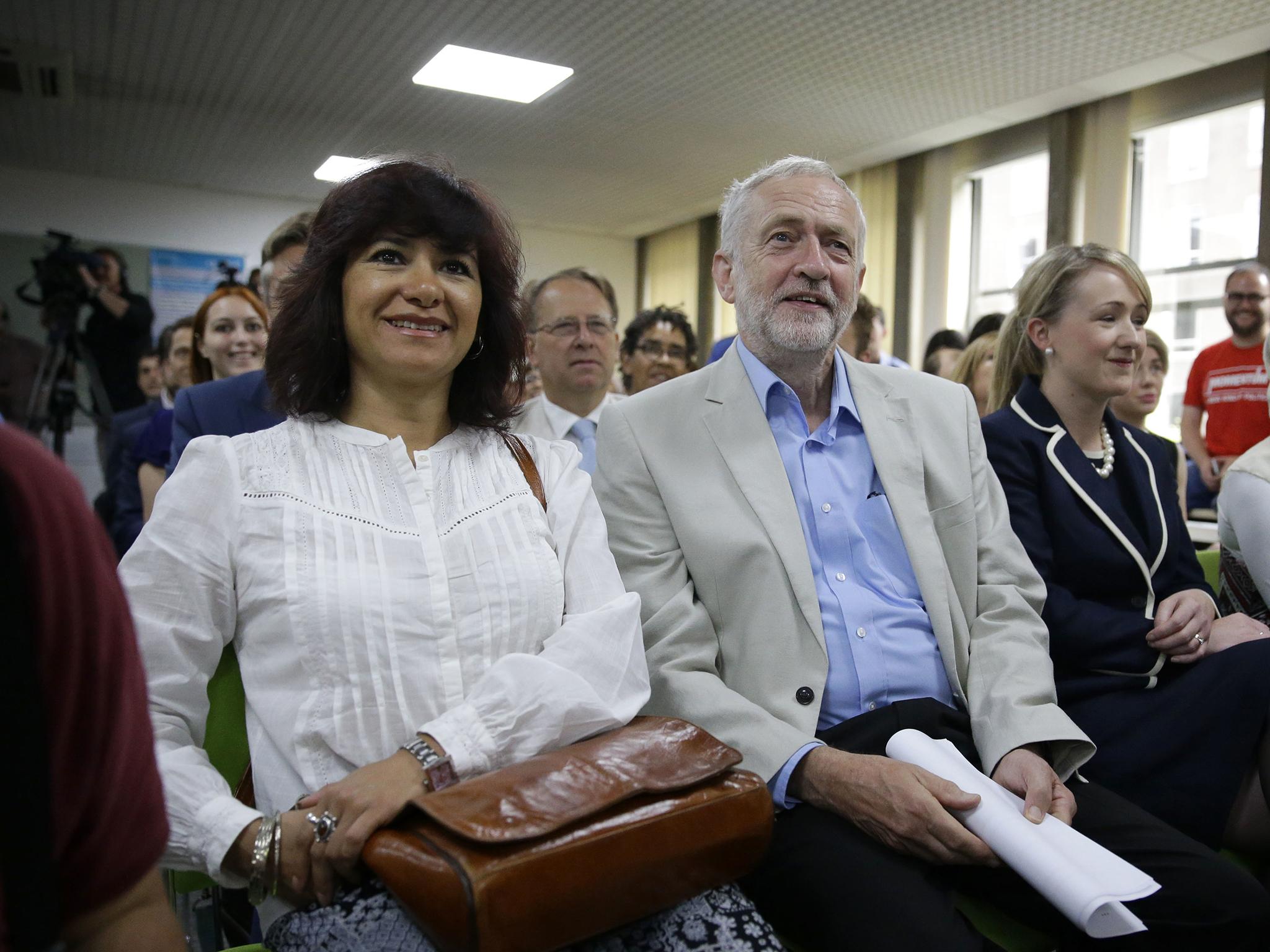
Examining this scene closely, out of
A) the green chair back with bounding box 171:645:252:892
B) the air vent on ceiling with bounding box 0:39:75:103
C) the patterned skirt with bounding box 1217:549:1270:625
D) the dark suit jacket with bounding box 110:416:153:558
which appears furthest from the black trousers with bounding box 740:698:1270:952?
the air vent on ceiling with bounding box 0:39:75:103

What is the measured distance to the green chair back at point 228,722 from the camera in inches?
48.8

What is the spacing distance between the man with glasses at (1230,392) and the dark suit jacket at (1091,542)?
3033 mm

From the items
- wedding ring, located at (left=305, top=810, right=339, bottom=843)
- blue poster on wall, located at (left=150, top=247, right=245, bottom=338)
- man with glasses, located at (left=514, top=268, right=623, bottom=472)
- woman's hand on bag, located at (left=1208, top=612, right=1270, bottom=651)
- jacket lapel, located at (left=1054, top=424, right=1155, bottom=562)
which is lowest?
wedding ring, located at (left=305, top=810, right=339, bottom=843)

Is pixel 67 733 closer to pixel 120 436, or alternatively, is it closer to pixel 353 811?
pixel 353 811

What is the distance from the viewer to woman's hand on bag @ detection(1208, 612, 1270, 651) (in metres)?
1.76

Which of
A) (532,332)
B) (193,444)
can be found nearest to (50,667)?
(193,444)

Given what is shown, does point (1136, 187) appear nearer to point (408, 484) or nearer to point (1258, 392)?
point (1258, 392)

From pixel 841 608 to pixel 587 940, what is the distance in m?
0.68

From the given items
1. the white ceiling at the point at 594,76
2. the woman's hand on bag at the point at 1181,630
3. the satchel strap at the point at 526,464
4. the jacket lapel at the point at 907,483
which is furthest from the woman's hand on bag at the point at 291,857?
the white ceiling at the point at 594,76

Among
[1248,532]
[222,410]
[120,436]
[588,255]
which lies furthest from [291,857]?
[588,255]

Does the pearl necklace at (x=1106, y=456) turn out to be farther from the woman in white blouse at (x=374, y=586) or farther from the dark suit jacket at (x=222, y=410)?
the dark suit jacket at (x=222, y=410)

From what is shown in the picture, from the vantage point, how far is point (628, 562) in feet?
5.13

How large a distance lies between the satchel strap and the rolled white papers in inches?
24.6

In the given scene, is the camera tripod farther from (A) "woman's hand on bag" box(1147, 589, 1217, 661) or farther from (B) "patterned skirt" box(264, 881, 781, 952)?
(A) "woman's hand on bag" box(1147, 589, 1217, 661)
